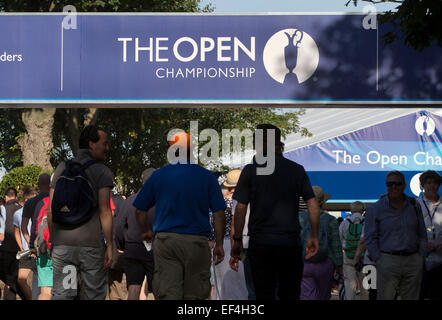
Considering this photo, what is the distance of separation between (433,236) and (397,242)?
1256 millimetres

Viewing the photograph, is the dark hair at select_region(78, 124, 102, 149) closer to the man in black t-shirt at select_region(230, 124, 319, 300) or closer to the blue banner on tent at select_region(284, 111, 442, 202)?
the man in black t-shirt at select_region(230, 124, 319, 300)

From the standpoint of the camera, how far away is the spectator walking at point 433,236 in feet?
32.8

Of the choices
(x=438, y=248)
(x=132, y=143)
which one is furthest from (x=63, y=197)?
(x=132, y=143)

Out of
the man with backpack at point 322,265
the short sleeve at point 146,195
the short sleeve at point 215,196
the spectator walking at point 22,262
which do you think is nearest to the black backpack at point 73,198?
the short sleeve at point 146,195

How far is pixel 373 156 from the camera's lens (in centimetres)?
1869

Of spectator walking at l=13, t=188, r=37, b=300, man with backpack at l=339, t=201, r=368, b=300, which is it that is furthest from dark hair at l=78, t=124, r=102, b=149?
man with backpack at l=339, t=201, r=368, b=300

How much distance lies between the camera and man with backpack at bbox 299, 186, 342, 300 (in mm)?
9328

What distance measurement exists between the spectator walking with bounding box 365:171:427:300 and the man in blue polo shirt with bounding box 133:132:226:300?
243 centimetres

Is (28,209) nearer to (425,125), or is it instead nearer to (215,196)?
(215,196)

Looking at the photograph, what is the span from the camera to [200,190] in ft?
24.2

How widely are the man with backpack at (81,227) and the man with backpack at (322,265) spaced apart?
2.78m

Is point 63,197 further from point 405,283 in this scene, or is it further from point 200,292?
point 405,283

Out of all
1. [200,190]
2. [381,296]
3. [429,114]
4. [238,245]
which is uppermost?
[429,114]
